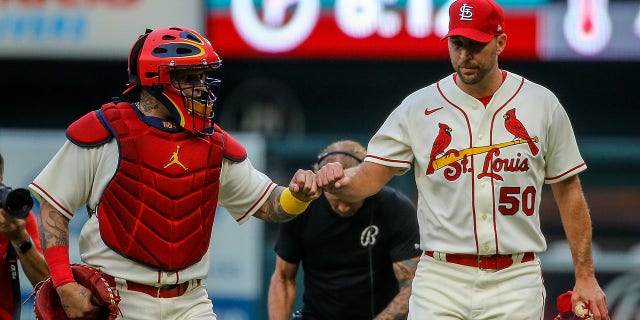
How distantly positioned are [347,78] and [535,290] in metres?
8.15

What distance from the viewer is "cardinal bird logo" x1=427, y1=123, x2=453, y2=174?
528 cm

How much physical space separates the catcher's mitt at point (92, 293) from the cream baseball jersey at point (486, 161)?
1221 mm

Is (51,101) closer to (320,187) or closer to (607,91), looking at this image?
(607,91)

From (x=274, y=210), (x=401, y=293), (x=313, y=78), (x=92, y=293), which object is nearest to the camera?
(x=92, y=293)

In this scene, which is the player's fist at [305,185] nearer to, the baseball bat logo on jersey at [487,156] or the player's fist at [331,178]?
the player's fist at [331,178]

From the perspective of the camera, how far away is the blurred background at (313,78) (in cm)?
939

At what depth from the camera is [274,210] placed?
5.65 meters

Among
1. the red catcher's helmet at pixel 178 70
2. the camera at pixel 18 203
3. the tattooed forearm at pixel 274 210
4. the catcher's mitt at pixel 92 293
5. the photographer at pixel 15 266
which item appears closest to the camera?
the catcher's mitt at pixel 92 293

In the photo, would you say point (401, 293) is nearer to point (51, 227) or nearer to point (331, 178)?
point (331, 178)

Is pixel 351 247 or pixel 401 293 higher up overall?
pixel 351 247

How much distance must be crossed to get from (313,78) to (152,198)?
8.20 m

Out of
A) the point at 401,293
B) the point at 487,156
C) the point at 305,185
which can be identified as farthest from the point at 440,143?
the point at 401,293

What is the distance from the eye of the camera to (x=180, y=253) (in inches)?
208

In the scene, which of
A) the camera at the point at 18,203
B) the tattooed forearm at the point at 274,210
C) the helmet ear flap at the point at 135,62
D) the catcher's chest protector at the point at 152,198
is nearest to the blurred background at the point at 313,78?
the camera at the point at 18,203
